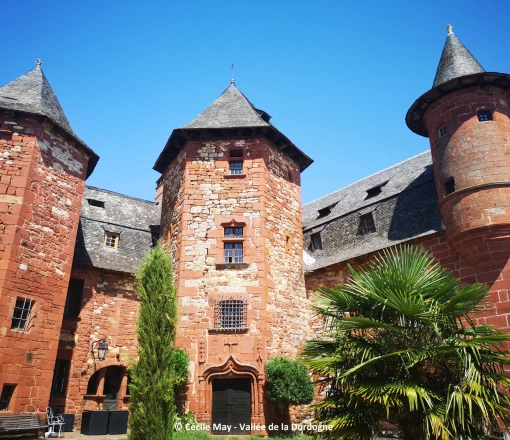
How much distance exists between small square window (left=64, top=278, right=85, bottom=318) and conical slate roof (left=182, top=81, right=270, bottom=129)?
7977 millimetres

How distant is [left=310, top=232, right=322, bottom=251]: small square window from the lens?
21.3 metres

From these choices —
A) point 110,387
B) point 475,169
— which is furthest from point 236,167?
point 110,387

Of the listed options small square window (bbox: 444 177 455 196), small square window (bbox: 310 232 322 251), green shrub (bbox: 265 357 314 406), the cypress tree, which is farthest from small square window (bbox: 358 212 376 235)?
the cypress tree

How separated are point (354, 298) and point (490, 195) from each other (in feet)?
25.7

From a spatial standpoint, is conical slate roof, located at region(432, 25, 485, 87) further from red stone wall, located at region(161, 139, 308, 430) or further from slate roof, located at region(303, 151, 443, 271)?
red stone wall, located at region(161, 139, 308, 430)

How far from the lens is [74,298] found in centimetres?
1823

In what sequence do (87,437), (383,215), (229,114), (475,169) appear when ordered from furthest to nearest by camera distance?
(229,114), (383,215), (475,169), (87,437)

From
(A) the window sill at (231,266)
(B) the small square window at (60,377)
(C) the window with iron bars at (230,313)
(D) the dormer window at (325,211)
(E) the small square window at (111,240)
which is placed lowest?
(B) the small square window at (60,377)

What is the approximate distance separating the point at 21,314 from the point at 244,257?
7.80m

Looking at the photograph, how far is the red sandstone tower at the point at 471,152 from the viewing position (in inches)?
564

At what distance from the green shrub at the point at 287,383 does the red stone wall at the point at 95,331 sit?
5.35m

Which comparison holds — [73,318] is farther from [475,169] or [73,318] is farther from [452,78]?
[452,78]

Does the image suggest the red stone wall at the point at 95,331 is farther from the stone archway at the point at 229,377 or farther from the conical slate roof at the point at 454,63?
the conical slate roof at the point at 454,63

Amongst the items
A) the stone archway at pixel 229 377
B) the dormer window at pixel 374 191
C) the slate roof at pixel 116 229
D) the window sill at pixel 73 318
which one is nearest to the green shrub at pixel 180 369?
the stone archway at pixel 229 377
